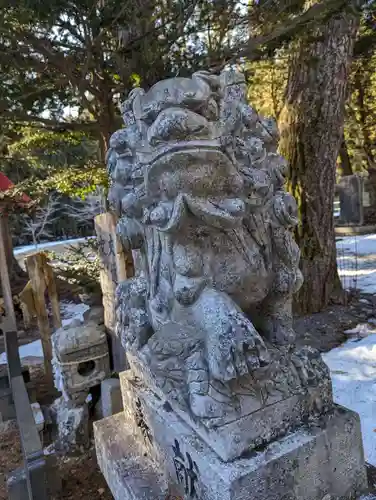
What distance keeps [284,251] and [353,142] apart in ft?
43.7

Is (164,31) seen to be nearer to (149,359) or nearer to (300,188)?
(300,188)

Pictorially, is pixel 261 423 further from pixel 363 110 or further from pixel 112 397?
pixel 363 110

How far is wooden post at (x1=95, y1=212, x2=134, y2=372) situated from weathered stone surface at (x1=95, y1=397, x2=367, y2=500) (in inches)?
69.6

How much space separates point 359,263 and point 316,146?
366 centimetres

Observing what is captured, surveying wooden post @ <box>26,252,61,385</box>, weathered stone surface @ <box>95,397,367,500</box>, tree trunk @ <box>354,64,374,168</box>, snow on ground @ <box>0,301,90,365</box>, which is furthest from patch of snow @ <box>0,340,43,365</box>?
tree trunk @ <box>354,64,374,168</box>

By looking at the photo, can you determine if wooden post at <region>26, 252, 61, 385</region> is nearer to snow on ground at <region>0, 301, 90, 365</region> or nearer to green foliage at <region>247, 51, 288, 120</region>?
snow on ground at <region>0, 301, 90, 365</region>

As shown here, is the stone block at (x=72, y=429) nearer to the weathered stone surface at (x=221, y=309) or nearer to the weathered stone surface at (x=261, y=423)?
the weathered stone surface at (x=221, y=309)

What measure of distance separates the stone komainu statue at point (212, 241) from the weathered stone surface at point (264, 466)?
113mm

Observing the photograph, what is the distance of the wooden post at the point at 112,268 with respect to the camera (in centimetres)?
331

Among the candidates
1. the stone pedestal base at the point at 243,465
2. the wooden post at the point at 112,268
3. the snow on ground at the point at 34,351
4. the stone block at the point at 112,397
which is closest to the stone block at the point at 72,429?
the stone block at the point at 112,397

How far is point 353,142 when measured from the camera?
43.3ft

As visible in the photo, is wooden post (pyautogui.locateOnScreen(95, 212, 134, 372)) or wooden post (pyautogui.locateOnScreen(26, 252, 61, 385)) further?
wooden post (pyautogui.locateOnScreen(26, 252, 61, 385))

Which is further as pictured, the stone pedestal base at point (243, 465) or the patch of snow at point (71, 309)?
the patch of snow at point (71, 309)

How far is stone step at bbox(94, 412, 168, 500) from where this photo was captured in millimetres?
1526
